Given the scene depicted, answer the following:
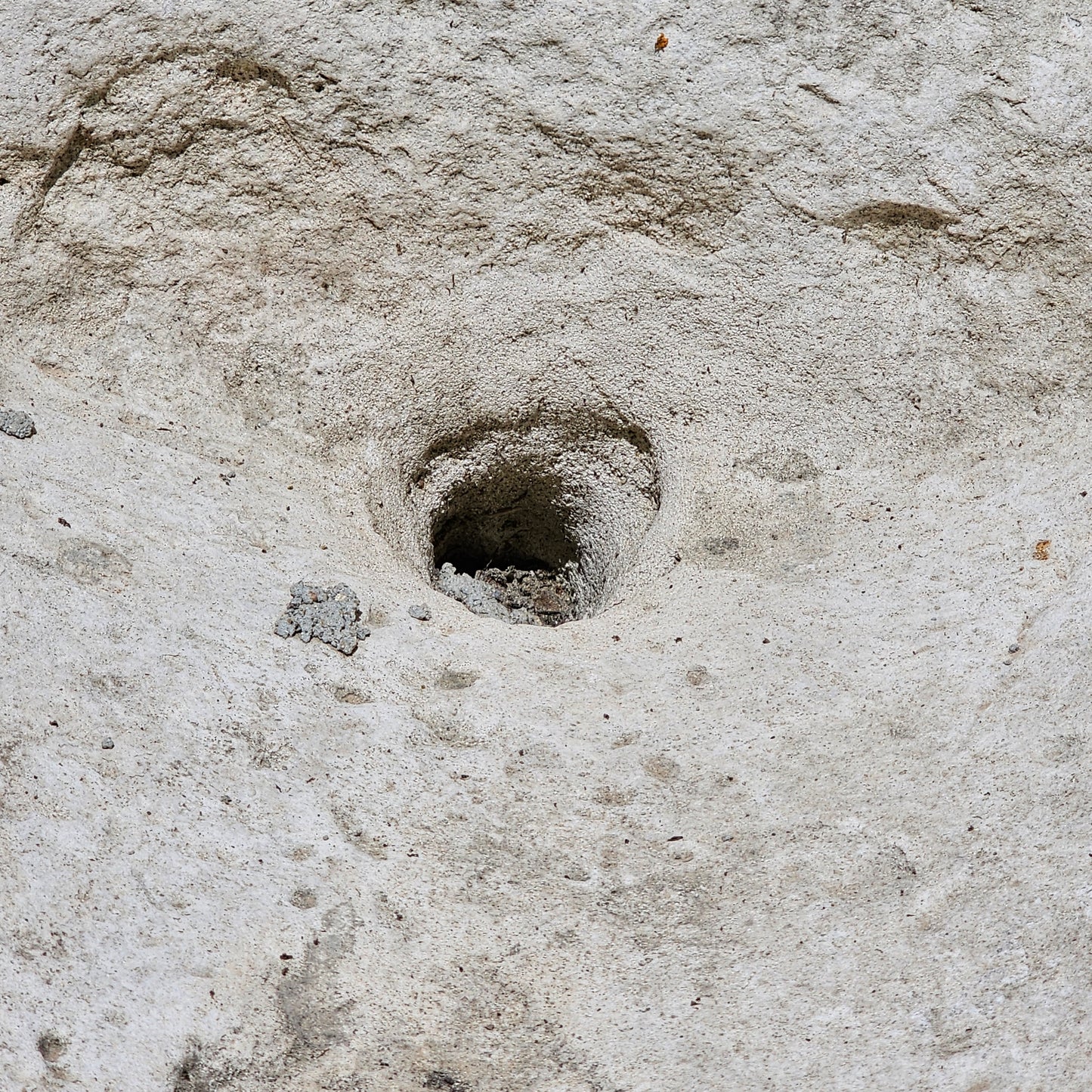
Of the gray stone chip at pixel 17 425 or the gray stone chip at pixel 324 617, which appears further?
the gray stone chip at pixel 17 425

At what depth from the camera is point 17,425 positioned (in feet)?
10.2

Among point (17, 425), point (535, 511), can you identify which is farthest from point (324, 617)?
point (535, 511)

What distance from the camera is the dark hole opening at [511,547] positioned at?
3898mm

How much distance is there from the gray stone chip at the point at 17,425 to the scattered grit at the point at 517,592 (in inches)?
50.1

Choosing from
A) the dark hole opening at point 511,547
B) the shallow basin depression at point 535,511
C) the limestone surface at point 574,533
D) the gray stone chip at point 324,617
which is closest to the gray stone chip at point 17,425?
the limestone surface at point 574,533

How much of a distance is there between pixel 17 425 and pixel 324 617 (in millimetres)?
987

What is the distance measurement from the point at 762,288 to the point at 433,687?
1.51m

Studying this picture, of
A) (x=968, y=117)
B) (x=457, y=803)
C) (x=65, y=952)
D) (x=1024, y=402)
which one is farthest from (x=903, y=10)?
(x=65, y=952)

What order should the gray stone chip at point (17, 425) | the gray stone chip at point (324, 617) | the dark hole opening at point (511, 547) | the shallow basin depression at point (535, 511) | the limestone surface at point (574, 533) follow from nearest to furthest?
1. the limestone surface at point (574, 533)
2. the gray stone chip at point (324, 617)
3. the gray stone chip at point (17, 425)
4. the shallow basin depression at point (535, 511)
5. the dark hole opening at point (511, 547)

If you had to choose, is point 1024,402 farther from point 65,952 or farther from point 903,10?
point 65,952

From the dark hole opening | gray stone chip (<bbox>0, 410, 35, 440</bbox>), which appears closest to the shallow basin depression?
the dark hole opening

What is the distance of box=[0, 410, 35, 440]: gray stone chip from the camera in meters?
3.10

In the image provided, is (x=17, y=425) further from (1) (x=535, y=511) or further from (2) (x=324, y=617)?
(1) (x=535, y=511)

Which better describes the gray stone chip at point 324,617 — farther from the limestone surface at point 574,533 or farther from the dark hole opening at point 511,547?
the dark hole opening at point 511,547
